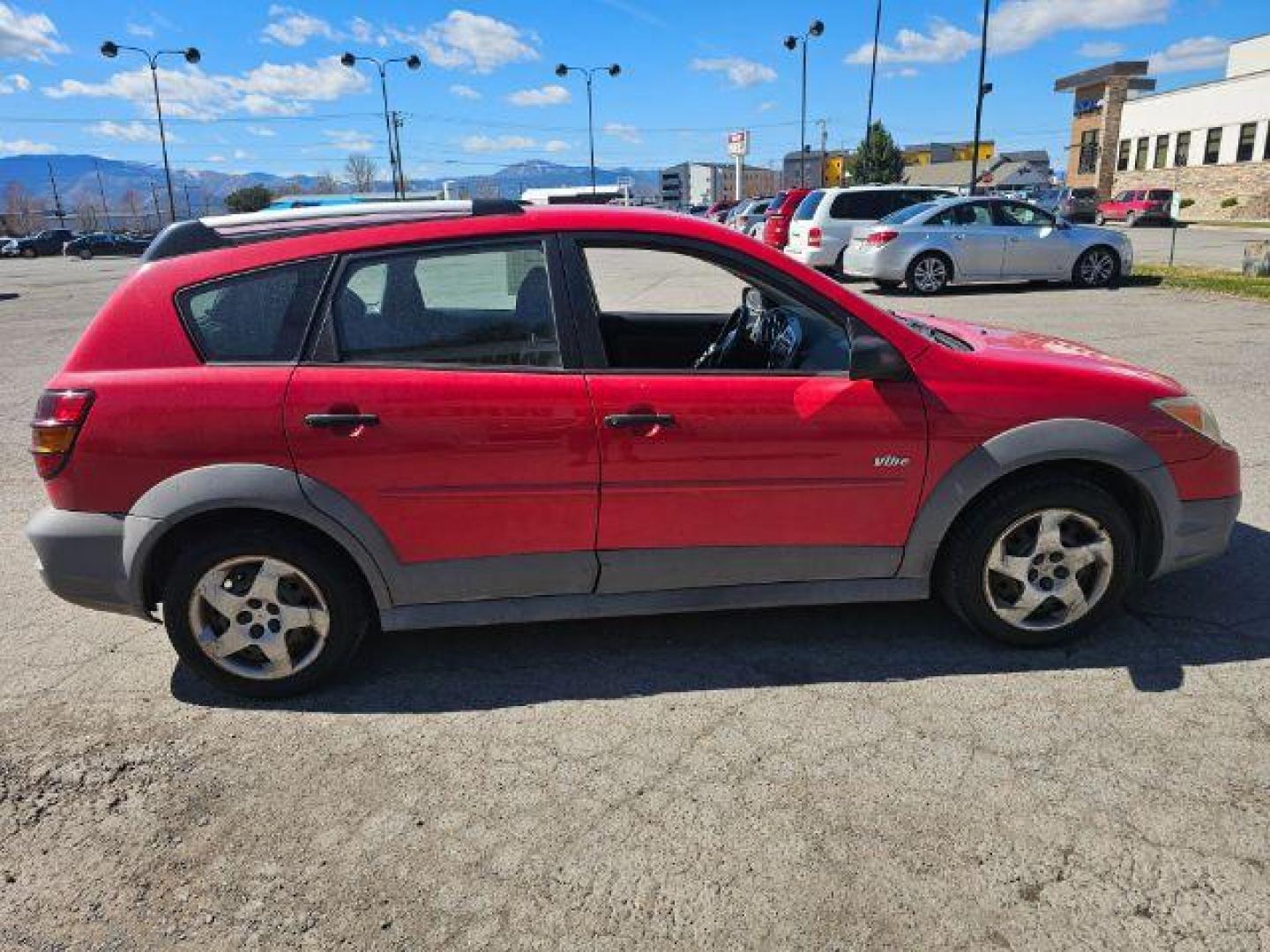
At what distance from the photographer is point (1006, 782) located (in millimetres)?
2664

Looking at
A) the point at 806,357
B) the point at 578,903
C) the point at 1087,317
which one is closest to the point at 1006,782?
the point at 578,903

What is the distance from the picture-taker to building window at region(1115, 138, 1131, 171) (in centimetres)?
6712

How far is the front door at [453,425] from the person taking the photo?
2957 mm

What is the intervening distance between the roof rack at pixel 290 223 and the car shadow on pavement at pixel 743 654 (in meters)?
1.61

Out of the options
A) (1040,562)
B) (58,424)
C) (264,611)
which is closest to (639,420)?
(264,611)

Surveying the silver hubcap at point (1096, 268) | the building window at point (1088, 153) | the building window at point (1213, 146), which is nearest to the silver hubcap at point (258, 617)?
the silver hubcap at point (1096, 268)

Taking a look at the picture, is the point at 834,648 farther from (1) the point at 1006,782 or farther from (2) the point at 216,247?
(2) the point at 216,247

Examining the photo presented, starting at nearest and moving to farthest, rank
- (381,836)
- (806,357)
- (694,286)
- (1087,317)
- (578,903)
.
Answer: (578,903)
(381,836)
(806,357)
(1087,317)
(694,286)

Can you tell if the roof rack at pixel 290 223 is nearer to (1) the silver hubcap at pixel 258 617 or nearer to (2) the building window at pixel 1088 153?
(1) the silver hubcap at pixel 258 617

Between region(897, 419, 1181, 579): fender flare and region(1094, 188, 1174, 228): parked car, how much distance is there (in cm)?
4723

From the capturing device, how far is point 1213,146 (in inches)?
2207

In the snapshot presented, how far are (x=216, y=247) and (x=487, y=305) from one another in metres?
0.96

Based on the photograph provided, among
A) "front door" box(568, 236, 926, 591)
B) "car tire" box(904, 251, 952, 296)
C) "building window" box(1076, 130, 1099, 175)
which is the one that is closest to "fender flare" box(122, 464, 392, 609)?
"front door" box(568, 236, 926, 591)

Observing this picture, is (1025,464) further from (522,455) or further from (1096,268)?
(1096,268)
